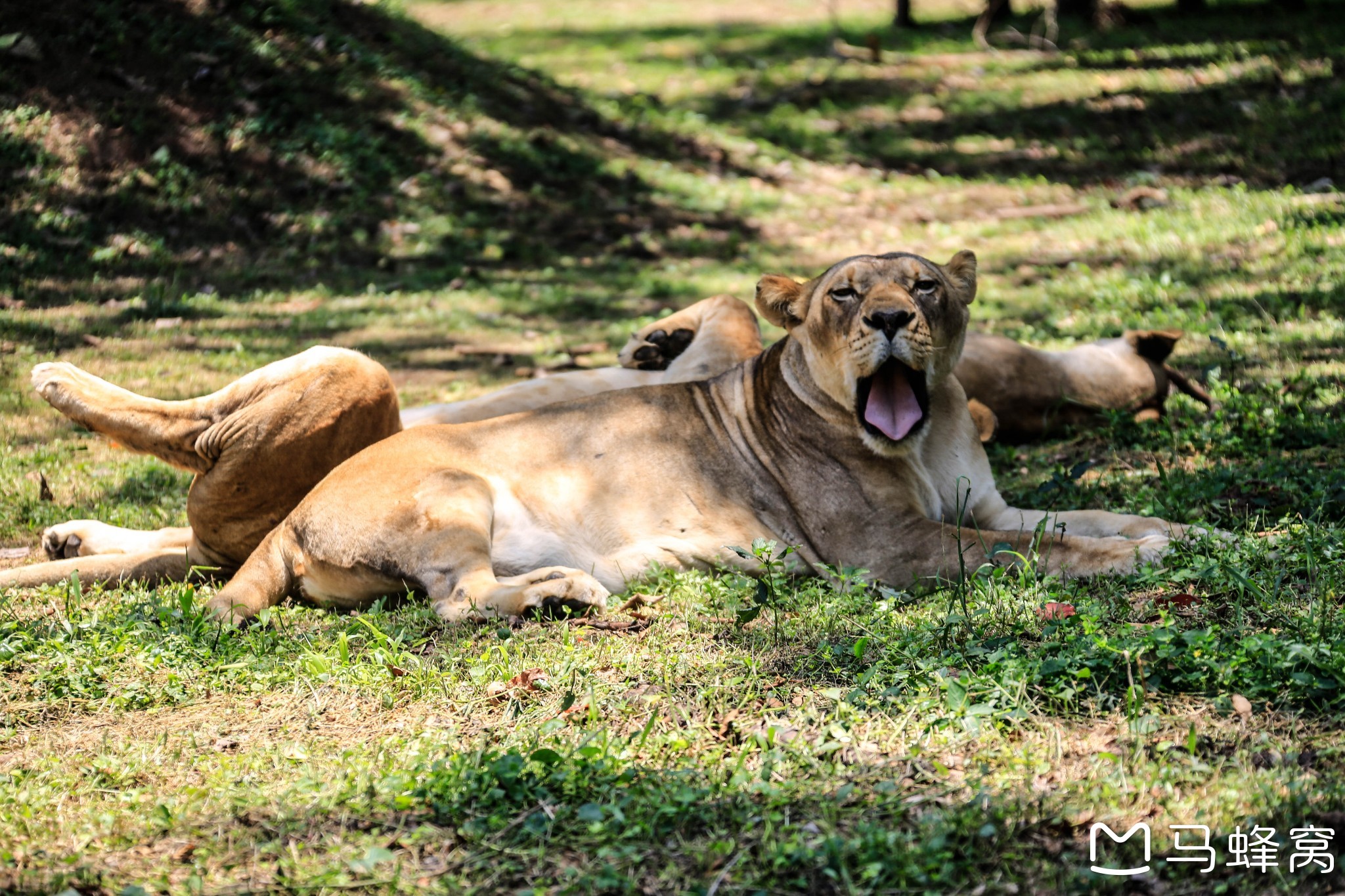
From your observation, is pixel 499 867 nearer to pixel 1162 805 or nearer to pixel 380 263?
pixel 1162 805

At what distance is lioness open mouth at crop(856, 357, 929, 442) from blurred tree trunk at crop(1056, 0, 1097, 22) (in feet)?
63.9

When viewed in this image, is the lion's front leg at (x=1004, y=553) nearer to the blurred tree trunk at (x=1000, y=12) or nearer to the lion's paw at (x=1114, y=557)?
the lion's paw at (x=1114, y=557)

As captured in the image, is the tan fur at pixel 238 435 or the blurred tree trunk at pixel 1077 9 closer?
the tan fur at pixel 238 435

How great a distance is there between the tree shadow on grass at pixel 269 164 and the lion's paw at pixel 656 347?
5.15 meters

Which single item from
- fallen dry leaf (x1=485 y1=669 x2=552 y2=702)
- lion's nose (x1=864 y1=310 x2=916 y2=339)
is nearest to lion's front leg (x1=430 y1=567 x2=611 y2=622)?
fallen dry leaf (x1=485 y1=669 x2=552 y2=702)

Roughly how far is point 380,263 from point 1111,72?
38.3ft

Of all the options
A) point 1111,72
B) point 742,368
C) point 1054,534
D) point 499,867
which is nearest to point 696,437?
point 742,368

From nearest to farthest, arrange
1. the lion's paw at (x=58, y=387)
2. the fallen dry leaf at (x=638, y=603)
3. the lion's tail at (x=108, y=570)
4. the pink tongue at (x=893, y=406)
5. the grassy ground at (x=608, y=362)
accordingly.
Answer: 1. the grassy ground at (x=608, y=362)
2. the fallen dry leaf at (x=638, y=603)
3. the pink tongue at (x=893, y=406)
4. the lion's paw at (x=58, y=387)
5. the lion's tail at (x=108, y=570)

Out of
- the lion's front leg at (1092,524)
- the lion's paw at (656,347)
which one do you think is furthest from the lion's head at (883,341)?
the lion's paw at (656,347)

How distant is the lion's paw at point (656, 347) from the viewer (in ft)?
23.5

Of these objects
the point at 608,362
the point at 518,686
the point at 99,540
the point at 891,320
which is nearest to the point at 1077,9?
the point at 608,362

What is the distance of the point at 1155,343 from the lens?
731 cm

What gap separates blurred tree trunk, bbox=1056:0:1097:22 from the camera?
2230cm

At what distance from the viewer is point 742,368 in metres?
6.06
